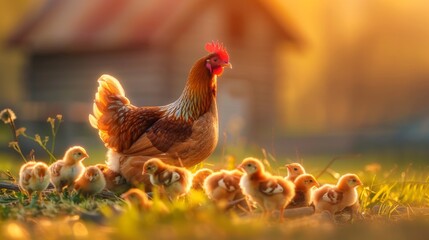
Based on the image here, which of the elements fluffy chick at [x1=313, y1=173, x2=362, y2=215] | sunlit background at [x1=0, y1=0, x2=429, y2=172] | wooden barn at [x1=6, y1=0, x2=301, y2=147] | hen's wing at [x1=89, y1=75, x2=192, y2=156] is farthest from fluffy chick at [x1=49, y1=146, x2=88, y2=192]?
wooden barn at [x1=6, y1=0, x2=301, y2=147]

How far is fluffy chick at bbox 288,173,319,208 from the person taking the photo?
6133mm

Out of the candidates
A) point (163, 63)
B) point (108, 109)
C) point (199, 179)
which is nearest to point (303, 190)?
point (199, 179)

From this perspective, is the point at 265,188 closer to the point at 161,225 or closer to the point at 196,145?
the point at 161,225

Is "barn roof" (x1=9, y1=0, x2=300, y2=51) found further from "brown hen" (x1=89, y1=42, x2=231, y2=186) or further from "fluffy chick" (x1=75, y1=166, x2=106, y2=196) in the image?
"fluffy chick" (x1=75, y1=166, x2=106, y2=196)

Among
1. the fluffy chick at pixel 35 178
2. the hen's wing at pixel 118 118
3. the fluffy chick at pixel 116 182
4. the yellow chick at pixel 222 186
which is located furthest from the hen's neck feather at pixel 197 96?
the fluffy chick at pixel 35 178

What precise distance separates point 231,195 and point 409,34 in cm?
4978

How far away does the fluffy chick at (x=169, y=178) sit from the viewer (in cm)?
584

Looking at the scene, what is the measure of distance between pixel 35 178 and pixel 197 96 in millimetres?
1798

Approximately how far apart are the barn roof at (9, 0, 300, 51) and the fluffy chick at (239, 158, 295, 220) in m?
15.5

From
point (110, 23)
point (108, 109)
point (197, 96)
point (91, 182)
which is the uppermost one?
point (110, 23)

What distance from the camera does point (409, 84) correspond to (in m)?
50.1

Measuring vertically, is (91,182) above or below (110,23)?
below

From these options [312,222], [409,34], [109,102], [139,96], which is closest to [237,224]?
[312,222]

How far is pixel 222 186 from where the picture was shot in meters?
5.82
